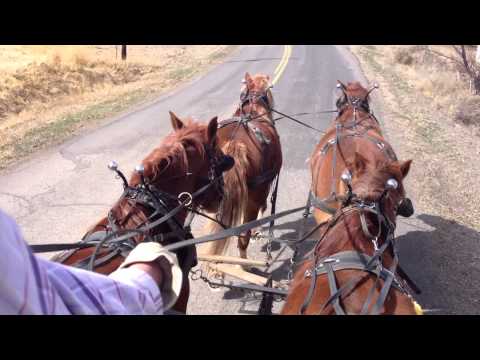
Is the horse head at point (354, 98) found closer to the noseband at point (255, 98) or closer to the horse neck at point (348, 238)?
the noseband at point (255, 98)

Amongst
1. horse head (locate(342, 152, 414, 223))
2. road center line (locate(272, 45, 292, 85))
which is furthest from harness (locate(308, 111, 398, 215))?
road center line (locate(272, 45, 292, 85))

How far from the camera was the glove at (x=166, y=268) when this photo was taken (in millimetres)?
1747

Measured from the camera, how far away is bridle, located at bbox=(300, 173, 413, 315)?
7.66 feet

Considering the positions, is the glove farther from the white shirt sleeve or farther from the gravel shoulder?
the gravel shoulder

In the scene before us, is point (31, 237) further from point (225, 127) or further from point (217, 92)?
point (217, 92)

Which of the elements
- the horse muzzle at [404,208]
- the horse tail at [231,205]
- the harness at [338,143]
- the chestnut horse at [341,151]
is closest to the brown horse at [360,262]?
the horse muzzle at [404,208]

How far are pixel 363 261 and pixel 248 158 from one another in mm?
2436

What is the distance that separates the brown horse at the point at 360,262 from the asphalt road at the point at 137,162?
6.13 ft

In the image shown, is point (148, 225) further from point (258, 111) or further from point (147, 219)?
point (258, 111)

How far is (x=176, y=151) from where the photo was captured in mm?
3352

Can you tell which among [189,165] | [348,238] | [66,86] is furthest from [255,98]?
[66,86]

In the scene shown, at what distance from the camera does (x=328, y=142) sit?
498 cm

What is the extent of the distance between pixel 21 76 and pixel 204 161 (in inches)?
611

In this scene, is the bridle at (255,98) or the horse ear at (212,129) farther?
the bridle at (255,98)
